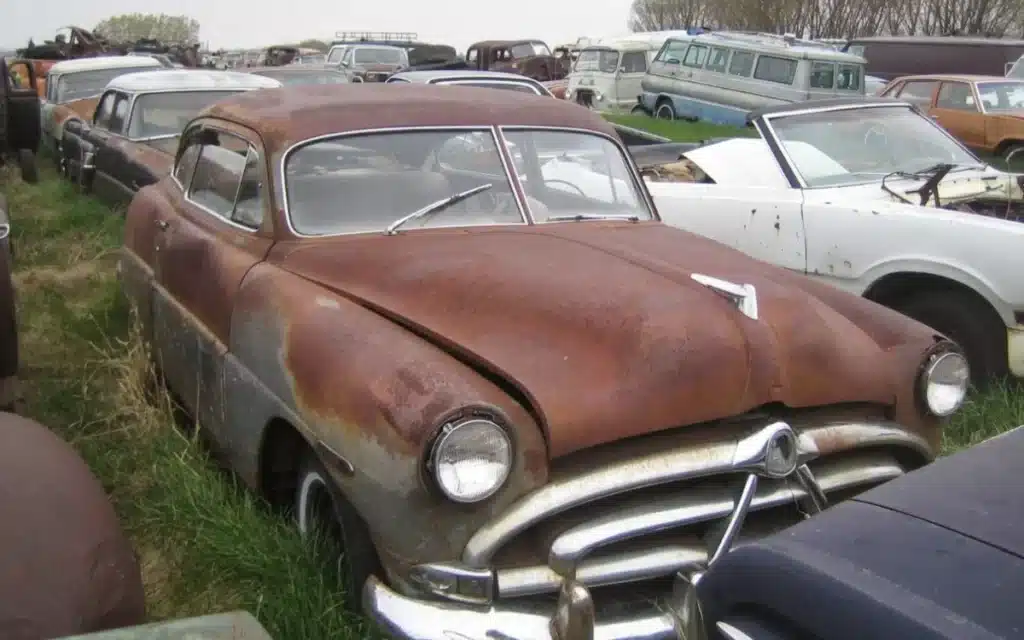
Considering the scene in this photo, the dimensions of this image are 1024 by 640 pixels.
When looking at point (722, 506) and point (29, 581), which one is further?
point (722, 506)

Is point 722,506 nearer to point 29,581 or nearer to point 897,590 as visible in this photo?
point 897,590

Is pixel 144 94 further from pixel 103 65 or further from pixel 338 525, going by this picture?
pixel 338 525

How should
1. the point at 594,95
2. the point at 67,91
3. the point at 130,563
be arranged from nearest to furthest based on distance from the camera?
1. the point at 130,563
2. the point at 67,91
3. the point at 594,95

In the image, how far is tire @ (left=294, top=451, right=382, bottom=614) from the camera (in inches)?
104

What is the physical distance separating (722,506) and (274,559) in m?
1.33

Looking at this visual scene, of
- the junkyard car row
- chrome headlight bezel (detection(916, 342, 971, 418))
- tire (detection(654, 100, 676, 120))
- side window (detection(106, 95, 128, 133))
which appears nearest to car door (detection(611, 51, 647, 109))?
tire (detection(654, 100, 676, 120))

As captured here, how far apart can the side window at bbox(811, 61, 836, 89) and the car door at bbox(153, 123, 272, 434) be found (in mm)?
13881

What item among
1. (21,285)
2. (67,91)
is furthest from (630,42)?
(21,285)

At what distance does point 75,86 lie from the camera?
1220 cm

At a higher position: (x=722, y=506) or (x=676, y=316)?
(x=676, y=316)

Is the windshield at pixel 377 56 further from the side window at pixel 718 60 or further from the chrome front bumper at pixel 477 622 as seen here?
the chrome front bumper at pixel 477 622

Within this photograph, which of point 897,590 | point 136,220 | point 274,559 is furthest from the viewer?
point 136,220

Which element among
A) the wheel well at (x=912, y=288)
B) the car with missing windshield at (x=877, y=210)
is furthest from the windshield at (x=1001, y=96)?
the wheel well at (x=912, y=288)

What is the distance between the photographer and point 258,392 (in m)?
3.10
